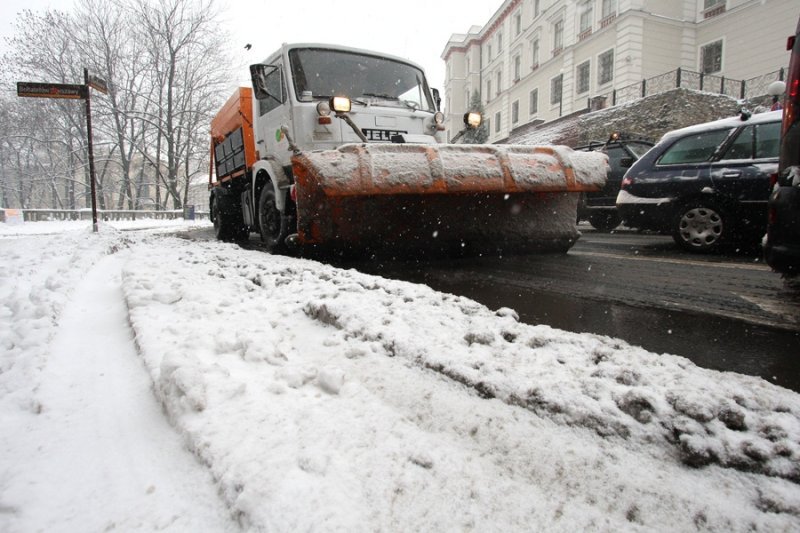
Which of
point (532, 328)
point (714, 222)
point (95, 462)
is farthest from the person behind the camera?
point (714, 222)

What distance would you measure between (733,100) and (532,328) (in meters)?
19.4

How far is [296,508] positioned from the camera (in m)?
0.94

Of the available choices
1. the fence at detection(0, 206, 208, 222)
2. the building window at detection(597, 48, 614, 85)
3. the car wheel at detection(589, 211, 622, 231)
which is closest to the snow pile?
the car wheel at detection(589, 211, 622, 231)

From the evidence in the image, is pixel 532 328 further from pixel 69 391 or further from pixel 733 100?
pixel 733 100

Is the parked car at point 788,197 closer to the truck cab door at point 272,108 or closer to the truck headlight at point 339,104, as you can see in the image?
the truck headlight at point 339,104

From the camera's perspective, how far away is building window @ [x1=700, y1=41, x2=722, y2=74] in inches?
831

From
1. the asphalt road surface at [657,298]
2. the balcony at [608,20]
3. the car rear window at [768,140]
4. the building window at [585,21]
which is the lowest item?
the asphalt road surface at [657,298]

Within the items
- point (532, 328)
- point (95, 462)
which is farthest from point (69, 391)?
point (532, 328)

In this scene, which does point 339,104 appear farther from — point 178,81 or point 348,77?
point 178,81

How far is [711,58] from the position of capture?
851 inches

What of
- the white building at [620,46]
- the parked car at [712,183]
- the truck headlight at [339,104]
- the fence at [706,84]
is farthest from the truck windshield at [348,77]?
the white building at [620,46]

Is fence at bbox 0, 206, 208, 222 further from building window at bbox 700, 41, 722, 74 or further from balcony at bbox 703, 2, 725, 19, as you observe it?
balcony at bbox 703, 2, 725, 19

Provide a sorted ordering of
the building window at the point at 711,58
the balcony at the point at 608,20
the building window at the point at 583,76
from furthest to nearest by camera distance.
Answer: the building window at the point at 583,76 → the balcony at the point at 608,20 → the building window at the point at 711,58

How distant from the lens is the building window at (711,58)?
831 inches
